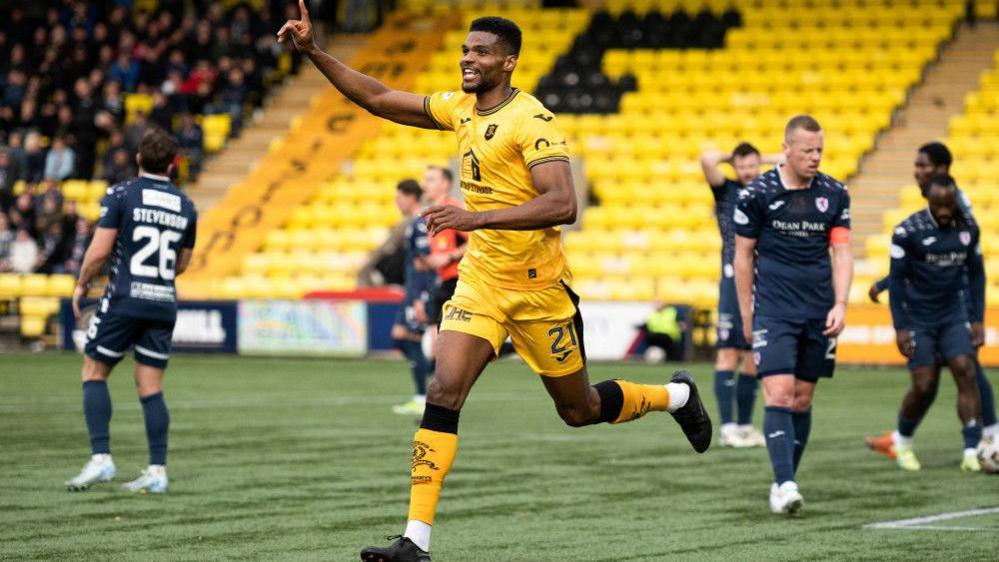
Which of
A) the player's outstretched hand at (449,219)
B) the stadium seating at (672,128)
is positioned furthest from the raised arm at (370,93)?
the stadium seating at (672,128)

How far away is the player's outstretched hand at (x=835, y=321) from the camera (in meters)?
8.77

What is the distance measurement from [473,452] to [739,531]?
3959 mm

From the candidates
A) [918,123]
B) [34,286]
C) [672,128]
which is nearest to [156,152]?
[34,286]

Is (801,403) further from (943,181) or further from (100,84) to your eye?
(100,84)

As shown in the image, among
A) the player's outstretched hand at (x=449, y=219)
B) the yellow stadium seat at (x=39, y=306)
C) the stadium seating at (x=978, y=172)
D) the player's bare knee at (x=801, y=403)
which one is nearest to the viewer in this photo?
the player's outstretched hand at (x=449, y=219)

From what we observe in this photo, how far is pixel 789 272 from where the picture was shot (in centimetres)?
900

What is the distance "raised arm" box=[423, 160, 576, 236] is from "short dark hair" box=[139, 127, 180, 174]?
340 centimetres

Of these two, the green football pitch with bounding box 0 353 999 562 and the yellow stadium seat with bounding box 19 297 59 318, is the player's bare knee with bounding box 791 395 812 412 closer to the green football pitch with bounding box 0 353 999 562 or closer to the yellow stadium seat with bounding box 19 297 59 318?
the green football pitch with bounding box 0 353 999 562

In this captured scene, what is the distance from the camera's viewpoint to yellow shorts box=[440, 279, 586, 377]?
22.6ft

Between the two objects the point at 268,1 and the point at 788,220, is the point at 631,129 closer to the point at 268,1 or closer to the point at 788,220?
the point at 268,1

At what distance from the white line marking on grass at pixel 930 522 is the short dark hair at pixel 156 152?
431 centimetres

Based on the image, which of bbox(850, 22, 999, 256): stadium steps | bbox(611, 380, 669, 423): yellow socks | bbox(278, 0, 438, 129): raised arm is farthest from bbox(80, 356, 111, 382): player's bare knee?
bbox(850, 22, 999, 256): stadium steps

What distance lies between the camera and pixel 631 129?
2944 centimetres

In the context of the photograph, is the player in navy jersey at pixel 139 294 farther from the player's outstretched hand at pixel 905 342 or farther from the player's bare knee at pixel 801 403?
the player's outstretched hand at pixel 905 342
